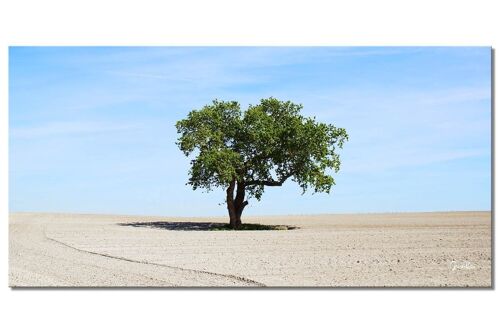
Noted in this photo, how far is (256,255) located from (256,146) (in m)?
6.70

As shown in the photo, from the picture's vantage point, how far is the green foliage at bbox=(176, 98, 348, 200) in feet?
57.2

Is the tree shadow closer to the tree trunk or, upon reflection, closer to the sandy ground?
the tree trunk

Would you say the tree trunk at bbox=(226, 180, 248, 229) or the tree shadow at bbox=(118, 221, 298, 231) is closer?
the tree trunk at bbox=(226, 180, 248, 229)

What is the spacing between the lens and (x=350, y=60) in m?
10.9

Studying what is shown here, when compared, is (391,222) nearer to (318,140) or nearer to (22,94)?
(318,140)

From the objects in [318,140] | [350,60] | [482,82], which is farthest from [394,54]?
[318,140]
